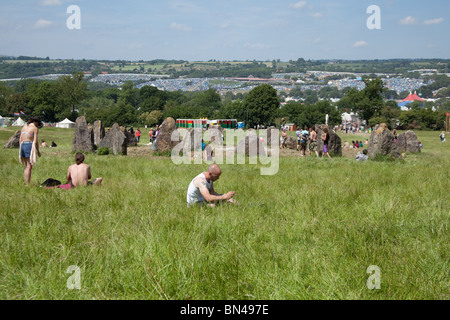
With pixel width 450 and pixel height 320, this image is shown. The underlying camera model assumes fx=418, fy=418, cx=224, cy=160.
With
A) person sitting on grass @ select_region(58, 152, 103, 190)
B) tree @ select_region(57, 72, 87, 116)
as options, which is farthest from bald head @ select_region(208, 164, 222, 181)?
tree @ select_region(57, 72, 87, 116)

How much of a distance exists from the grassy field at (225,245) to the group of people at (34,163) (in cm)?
85

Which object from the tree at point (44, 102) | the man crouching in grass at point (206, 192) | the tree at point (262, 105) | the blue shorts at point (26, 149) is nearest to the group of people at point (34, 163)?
the blue shorts at point (26, 149)

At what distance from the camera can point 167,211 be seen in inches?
217

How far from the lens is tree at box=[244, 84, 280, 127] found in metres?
87.4

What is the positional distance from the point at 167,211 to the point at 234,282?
2227mm

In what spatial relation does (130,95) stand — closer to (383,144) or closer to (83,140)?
(83,140)

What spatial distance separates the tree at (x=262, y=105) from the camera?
8744 centimetres

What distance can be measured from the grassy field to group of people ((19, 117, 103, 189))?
851mm

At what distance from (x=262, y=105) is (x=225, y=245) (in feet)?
278

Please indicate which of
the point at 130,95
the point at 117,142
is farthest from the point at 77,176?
the point at 130,95

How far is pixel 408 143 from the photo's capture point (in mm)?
22359

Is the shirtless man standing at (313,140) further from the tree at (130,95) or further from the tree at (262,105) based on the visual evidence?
the tree at (130,95)
